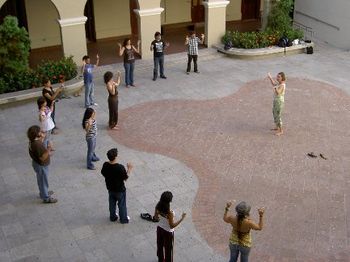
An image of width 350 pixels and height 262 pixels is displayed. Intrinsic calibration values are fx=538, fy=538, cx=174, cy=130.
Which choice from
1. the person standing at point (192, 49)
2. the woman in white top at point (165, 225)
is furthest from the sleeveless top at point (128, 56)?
the woman in white top at point (165, 225)

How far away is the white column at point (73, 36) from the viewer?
17344 mm

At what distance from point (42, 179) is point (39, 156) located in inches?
26.1

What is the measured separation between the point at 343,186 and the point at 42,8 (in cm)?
1341

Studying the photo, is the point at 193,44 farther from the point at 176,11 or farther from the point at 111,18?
the point at 176,11

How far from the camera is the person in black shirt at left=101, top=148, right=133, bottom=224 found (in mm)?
9023

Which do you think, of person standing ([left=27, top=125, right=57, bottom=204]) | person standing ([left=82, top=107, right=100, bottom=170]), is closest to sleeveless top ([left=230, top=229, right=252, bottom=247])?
person standing ([left=27, top=125, right=57, bottom=204])

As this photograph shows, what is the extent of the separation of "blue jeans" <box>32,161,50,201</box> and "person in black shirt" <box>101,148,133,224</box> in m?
1.49

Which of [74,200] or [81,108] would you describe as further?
[81,108]

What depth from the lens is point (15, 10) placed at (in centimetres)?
1978

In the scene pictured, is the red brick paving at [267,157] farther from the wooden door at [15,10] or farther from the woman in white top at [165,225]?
the wooden door at [15,10]

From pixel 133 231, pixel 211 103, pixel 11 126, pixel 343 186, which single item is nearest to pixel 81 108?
pixel 11 126

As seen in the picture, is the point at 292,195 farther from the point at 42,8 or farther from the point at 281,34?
the point at 42,8

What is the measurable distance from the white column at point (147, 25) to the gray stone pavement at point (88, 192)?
2055 mm

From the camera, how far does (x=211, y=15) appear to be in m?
19.9
